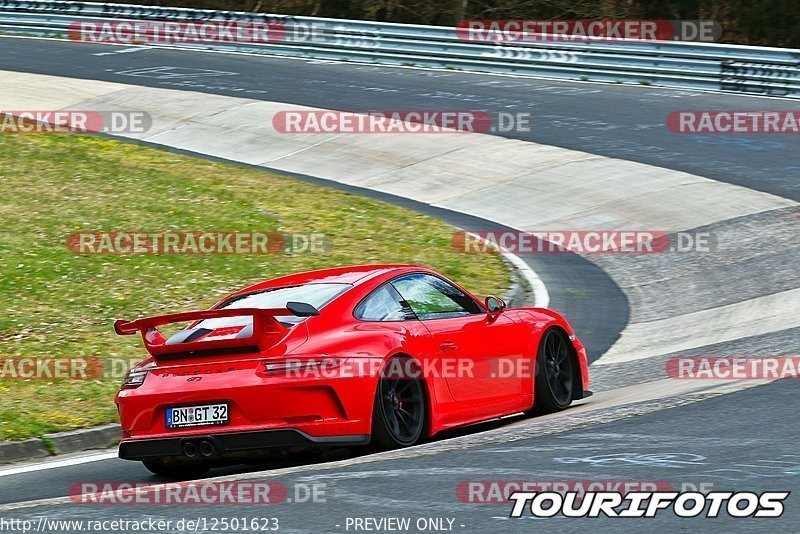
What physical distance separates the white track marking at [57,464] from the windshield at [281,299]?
4.91ft

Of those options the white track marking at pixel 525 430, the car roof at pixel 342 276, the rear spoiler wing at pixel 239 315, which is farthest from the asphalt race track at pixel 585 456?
the car roof at pixel 342 276

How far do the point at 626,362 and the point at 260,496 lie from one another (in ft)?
20.3

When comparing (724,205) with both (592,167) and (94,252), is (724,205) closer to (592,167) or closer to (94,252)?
(592,167)

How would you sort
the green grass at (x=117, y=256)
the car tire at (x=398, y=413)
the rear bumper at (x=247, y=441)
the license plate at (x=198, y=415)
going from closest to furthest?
the rear bumper at (x=247, y=441)
the license plate at (x=198, y=415)
the car tire at (x=398, y=413)
the green grass at (x=117, y=256)

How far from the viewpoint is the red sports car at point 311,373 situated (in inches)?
298

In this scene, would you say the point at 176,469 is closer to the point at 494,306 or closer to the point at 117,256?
the point at 494,306

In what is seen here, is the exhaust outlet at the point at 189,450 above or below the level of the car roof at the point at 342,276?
below

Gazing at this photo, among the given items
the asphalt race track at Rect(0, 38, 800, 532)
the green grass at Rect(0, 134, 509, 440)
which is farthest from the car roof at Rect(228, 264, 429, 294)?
the green grass at Rect(0, 134, 509, 440)

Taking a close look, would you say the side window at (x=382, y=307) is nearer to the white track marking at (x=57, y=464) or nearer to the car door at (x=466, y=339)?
the car door at (x=466, y=339)

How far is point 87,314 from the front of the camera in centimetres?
1367

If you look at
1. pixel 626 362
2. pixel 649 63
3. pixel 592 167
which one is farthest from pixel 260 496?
pixel 649 63

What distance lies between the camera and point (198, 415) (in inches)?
304

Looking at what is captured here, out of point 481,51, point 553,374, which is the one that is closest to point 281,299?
point 553,374

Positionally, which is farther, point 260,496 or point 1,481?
point 1,481
